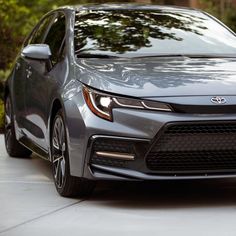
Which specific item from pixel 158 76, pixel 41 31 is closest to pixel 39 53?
pixel 158 76

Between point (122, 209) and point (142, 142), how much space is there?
58cm

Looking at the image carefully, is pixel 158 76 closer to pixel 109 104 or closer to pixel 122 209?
pixel 109 104

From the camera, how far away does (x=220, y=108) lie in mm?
6652

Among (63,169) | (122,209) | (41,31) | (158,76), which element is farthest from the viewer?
(41,31)

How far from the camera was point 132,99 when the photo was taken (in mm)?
6656

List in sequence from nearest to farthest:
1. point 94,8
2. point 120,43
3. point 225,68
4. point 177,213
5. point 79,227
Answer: point 79,227 < point 177,213 < point 225,68 < point 120,43 < point 94,8

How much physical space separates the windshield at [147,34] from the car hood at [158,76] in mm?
277

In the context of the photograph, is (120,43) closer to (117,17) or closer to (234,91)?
(117,17)

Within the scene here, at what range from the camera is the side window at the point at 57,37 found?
801cm

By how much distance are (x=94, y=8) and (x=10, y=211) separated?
246cm

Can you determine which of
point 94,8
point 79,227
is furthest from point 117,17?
point 79,227

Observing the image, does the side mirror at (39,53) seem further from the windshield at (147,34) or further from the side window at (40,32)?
the side window at (40,32)

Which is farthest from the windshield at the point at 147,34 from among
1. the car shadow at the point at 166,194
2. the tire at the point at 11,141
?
the tire at the point at 11,141

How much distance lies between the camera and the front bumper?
6570 mm
